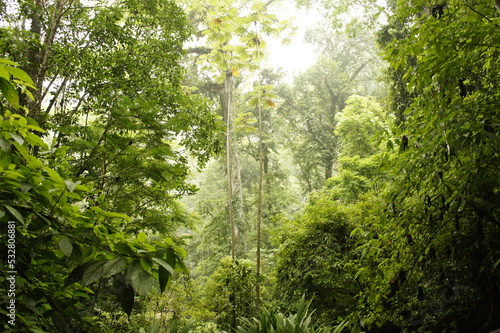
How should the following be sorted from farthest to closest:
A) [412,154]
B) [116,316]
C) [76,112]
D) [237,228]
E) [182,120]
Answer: [237,228] < [116,316] < [182,120] < [76,112] < [412,154]

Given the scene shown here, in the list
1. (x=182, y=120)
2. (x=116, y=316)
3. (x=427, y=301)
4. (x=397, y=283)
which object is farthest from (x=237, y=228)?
(x=397, y=283)

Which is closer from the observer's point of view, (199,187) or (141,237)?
(141,237)

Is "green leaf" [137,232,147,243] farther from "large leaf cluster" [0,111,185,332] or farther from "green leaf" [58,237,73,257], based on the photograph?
"green leaf" [58,237,73,257]

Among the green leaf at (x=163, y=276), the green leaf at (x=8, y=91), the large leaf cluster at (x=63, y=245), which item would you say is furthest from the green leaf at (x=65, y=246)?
the green leaf at (x=8, y=91)

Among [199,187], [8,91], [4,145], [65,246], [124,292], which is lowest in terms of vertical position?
[124,292]

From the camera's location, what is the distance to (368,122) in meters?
9.64

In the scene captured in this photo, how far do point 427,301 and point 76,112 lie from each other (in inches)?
180

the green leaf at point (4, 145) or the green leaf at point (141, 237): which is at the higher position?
the green leaf at point (4, 145)

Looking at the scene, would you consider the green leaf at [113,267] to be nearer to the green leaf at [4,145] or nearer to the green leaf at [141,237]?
the green leaf at [141,237]

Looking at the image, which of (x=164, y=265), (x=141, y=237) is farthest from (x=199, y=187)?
Result: (x=164, y=265)

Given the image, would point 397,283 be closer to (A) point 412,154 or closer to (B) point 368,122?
(A) point 412,154

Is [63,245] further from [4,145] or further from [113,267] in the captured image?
[4,145]

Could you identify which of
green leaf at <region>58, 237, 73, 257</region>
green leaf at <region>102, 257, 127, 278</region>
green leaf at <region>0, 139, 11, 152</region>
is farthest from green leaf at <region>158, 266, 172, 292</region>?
green leaf at <region>0, 139, 11, 152</region>

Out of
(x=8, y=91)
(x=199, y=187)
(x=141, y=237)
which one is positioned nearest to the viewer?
(x=8, y=91)
